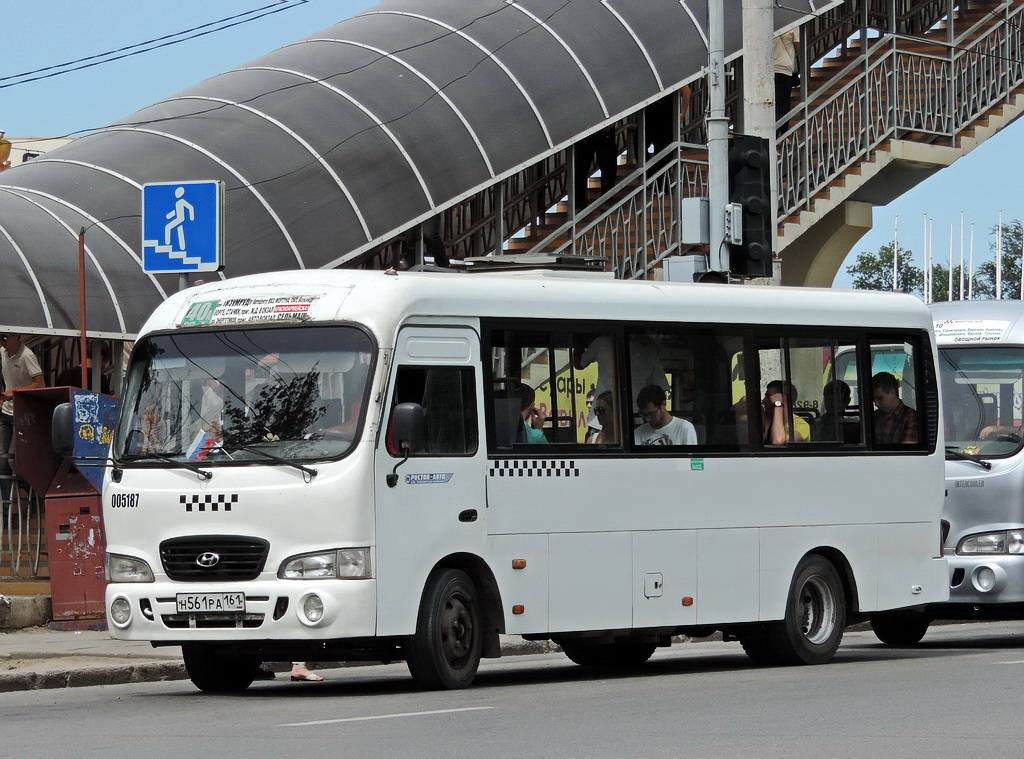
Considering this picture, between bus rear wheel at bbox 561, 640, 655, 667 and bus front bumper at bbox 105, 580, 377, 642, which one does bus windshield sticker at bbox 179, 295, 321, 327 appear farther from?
bus rear wheel at bbox 561, 640, 655, 667

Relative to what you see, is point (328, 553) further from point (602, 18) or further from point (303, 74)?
Answer: point (602, 18)

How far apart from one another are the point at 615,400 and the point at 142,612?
351cm

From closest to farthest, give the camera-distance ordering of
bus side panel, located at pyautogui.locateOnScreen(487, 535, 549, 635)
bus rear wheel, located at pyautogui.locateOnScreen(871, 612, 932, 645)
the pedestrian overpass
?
bus side panel, located at pyautogui.locateOnScreen(487, 535, 549, 635) → bus rear wheel, located at pyautogui.locateOnScreen(871, 612, 932, 645) → the pedestrian overpass

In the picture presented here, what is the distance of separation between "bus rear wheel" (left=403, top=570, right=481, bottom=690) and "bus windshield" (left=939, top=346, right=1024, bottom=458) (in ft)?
20.0

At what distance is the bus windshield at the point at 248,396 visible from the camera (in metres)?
11.8

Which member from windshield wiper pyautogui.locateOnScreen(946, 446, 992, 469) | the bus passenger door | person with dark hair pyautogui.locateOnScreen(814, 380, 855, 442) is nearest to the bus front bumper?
the bus passenger door

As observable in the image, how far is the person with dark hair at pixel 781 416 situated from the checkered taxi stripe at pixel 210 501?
170 inches

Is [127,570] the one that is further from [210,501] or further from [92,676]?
[92,676]

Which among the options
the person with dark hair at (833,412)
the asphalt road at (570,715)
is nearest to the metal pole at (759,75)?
the person with dark hair at (833,412)

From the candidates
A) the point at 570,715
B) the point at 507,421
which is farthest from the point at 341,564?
the point at 570,715

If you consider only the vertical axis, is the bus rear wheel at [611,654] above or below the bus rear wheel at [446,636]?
below

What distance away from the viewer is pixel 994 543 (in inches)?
642

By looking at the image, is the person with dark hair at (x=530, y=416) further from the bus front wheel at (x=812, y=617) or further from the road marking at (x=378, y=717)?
the bus front wheel at (x=812, y=617)

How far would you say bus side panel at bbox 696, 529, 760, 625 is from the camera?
1366 centimetres
